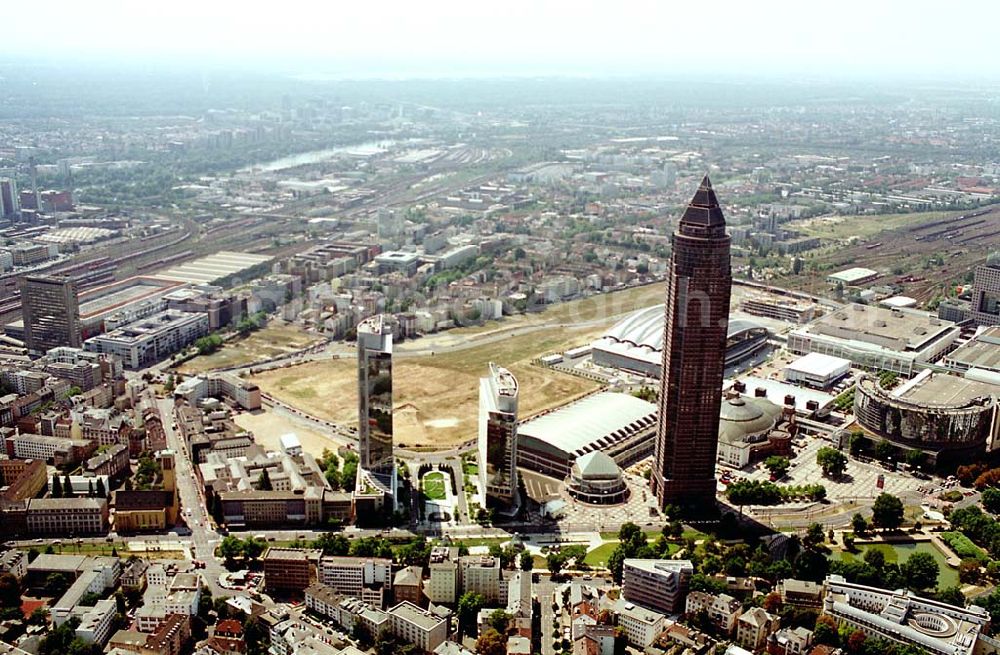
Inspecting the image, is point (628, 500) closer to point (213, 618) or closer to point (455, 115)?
point (213, 618)

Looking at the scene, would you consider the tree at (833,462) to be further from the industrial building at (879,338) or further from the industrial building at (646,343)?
the industrial building at (879,338)

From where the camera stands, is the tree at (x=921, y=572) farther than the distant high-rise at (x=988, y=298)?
No

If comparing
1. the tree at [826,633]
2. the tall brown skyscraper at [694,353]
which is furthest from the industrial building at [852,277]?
the tree at [826,633]

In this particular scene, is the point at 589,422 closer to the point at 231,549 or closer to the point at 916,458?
the point at 916,458

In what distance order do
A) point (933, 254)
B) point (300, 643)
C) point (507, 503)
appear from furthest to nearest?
point (933, 254)
point (507, 503)
point (300, 643)

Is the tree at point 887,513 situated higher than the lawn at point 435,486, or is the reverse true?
the tree at point 887,513

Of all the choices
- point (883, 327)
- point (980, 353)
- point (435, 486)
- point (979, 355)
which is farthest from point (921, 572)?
point (883, 327)

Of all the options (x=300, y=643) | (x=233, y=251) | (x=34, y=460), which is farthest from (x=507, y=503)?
(x=233, y=251)
